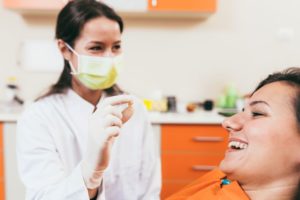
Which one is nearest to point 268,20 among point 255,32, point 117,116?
point 255,32

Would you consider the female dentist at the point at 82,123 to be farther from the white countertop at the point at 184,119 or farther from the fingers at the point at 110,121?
the white countertop at the point at 184,119

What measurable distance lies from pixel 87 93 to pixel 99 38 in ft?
0.78

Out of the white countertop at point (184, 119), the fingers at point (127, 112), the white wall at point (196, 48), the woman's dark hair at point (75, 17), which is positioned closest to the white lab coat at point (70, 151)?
the woman's dark hair at point (75, 17)

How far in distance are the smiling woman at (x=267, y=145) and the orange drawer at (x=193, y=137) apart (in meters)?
1.18

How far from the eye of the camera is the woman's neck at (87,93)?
151 centimetres

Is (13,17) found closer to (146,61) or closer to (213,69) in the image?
(146,61)

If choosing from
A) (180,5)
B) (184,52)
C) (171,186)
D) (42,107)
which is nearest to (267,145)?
(42,107)

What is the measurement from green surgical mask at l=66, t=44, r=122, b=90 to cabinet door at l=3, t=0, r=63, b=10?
3.34 feet

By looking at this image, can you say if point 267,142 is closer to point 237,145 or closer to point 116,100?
point 237,145

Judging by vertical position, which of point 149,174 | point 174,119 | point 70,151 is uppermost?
point 70,151

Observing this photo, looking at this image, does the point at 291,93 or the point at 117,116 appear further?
the point at 291,93

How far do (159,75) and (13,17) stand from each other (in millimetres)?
1192

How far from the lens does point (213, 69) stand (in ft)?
9.31

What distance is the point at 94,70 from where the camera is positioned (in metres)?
1.53
